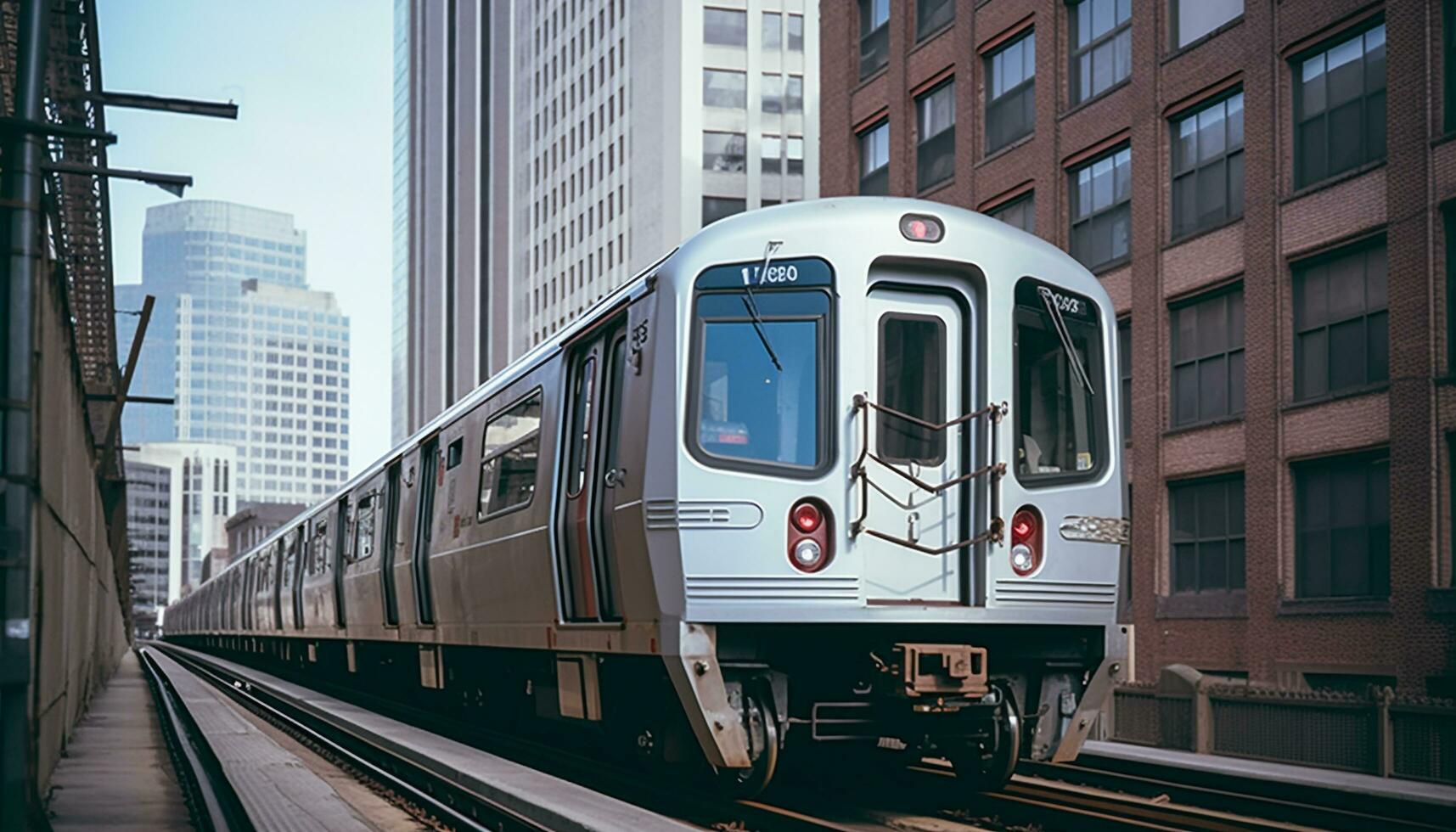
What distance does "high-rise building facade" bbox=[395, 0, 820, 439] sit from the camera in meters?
81.1

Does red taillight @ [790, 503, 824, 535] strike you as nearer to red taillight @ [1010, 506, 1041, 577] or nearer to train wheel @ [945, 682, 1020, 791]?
red taillight @ [1010, 506, 1041, 577]

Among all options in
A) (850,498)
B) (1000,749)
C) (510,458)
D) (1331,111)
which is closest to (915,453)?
(850,498)

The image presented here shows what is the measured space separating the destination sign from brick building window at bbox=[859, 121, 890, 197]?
24.0 m

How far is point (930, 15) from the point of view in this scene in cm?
3203

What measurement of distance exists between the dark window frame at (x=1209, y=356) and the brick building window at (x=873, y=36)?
11.0 m

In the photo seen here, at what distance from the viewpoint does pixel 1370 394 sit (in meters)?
20.7

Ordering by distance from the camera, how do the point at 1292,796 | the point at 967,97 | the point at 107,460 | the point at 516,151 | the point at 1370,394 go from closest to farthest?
Result: the point at 1292,796
the point at 1370,394
the point at 967,97
the point at 107,460
the point at 516,151

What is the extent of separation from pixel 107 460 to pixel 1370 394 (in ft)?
84.6

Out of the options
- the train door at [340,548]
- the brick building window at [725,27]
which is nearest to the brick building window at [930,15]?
the train door at [340,548]

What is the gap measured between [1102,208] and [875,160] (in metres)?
8.24

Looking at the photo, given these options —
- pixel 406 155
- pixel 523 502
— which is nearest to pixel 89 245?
pixel 523 502

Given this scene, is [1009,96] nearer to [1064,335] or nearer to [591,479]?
[1064,335]

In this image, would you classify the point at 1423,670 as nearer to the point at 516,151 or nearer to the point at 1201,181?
the point at 1201,181

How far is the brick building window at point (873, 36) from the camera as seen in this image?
111ft
